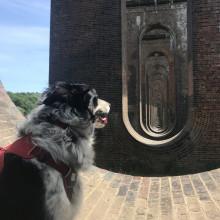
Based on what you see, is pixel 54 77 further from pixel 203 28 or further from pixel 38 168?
pixel 38 168

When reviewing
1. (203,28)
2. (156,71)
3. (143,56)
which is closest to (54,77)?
(203,28)

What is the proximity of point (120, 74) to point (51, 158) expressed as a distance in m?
5.79

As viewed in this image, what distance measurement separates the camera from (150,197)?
3820 millimetres

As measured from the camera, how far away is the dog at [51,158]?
5.40ft

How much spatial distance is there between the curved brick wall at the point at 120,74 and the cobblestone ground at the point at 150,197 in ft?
8.09

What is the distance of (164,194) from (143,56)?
48.4 feet

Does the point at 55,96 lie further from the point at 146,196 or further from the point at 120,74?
the point at 120,74

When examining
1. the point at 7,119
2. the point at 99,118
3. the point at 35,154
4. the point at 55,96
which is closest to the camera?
the point at 35,154

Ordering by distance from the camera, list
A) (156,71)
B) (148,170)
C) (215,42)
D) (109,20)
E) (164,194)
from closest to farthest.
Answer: (164,194) → (215,42) → (148,170) → (109,20) → (156,71)

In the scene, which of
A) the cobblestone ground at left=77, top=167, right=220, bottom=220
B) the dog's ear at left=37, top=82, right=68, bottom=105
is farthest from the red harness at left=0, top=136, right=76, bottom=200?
the cobblestone ground at left=77, top=167, right=220, bottom=220

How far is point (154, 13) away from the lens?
14.4 meters

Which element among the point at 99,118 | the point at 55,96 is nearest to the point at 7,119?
the point at 99,118

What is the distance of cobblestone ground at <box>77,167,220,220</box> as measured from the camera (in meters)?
3.29

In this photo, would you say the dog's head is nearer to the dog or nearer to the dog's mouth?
the dog
